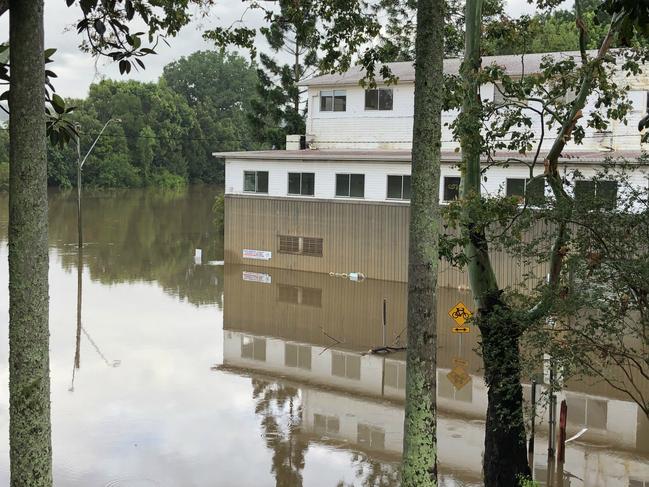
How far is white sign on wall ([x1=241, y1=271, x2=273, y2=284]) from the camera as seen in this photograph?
3275cm

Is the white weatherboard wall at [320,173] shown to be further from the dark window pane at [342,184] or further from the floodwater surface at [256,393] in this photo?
the floodwater surface at [256,393]

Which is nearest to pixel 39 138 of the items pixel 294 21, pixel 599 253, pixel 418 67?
pixel 418 67

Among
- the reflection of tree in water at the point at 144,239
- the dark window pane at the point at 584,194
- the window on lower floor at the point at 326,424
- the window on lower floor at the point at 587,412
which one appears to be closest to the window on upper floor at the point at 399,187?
the reflection of tree in water at the point at 144,239

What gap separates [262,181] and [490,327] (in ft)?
82.0

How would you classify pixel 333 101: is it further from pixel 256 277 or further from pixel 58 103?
pixel 58 103

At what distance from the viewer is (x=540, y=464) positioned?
44.4 ft

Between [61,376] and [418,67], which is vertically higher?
[418,67]

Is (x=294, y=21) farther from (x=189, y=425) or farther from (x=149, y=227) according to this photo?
(x=149, y=227)

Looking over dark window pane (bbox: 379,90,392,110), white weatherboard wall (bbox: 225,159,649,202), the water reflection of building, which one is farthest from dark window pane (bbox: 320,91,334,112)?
the water reflection of building

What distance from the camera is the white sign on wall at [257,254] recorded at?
117ft

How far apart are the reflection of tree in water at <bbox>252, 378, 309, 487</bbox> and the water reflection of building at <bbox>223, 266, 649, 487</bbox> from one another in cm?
26

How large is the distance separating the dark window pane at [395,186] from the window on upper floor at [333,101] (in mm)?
5615

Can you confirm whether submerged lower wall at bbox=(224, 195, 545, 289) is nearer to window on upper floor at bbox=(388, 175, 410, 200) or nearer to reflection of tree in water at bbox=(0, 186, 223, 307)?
window on upper floor at bbox=(388, 175, 410, 200)

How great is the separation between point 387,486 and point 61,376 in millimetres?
9145
